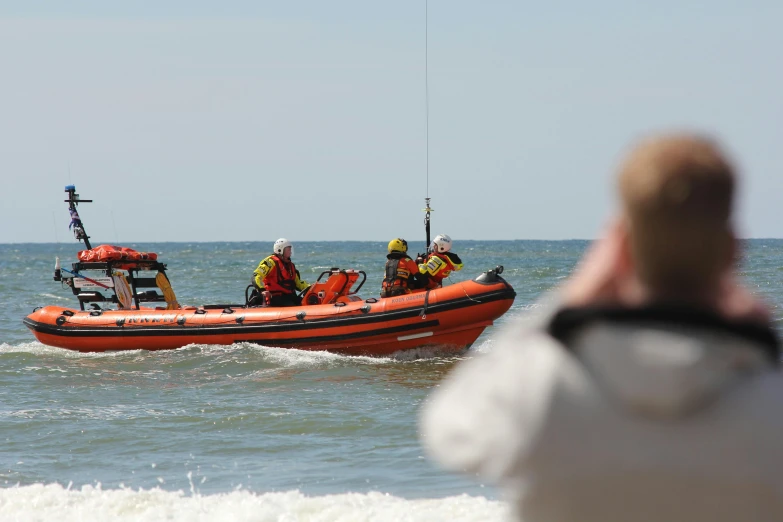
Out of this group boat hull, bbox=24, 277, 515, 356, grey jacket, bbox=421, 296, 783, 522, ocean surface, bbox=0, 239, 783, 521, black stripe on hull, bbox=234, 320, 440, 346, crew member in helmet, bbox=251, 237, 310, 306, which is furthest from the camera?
crew member in helmet, bbox=251, 237, 310, 306

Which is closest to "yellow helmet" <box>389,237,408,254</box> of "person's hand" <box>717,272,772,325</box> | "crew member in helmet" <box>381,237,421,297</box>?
"crew member in helmet" <box>381,237,421,297</box>

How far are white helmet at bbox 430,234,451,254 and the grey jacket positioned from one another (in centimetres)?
964

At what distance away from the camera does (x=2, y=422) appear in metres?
7.80

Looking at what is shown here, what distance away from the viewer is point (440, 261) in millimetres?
10883

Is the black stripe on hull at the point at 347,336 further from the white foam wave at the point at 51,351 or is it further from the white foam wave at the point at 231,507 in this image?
the white foam wave at the point at 231,507

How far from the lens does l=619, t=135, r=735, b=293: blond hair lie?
1.16 m

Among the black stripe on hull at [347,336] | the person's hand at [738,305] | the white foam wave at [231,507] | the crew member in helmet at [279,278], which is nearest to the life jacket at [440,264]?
the black stripe on hull at [347,336]

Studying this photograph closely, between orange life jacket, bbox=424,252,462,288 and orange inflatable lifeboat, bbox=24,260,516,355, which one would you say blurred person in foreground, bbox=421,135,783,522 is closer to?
orange inflatable lifeboat, bbox=24,260,516,355

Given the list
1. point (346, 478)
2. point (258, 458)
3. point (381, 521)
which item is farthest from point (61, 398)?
point (381, 521)

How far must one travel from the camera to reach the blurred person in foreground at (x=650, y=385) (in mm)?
1127

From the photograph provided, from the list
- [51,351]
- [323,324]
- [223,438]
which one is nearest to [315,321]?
[323,324]

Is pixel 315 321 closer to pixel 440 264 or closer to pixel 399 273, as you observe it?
pixel 399 273

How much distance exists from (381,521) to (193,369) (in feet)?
20.1

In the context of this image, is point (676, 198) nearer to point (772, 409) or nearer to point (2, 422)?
point (772, 409)
